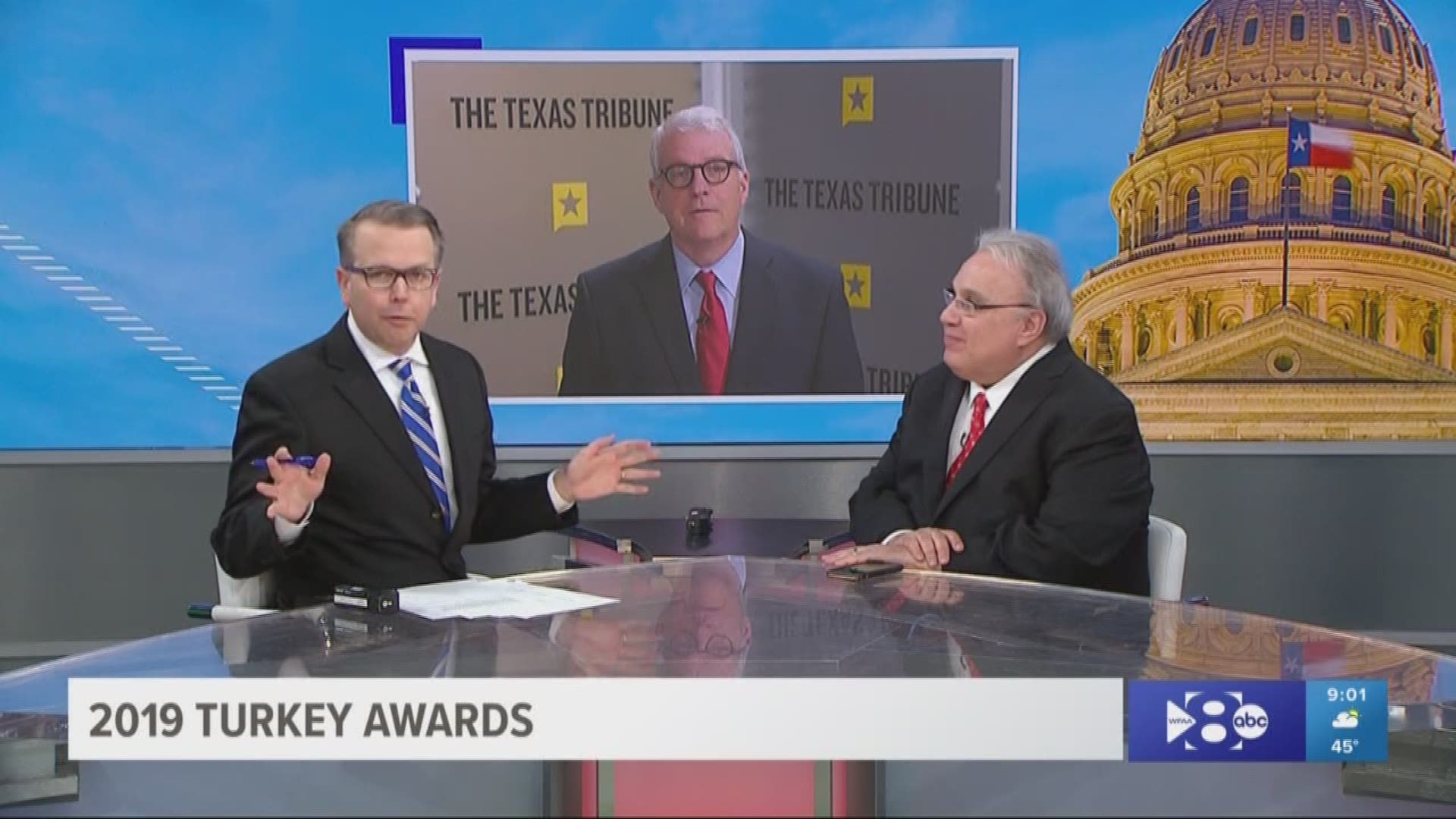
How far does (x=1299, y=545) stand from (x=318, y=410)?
3.21 meters

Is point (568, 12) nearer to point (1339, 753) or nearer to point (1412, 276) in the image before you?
point (1412, 276)

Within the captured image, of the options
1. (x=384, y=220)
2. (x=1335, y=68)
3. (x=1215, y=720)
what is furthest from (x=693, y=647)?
(x=1335, y=68)

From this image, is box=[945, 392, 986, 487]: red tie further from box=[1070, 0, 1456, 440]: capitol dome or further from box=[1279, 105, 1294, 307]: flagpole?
box=[1279, 105, 1294, 307]: flagpole

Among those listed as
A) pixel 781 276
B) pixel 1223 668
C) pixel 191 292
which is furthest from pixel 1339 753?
pixel 191 292

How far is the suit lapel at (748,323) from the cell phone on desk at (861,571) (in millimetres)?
2088

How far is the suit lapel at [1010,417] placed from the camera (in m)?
2.69

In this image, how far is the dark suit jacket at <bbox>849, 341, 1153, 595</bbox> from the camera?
100 inches

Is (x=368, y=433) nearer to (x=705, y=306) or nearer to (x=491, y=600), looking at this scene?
(x=491, y=600)

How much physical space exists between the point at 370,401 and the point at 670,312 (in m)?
1.79

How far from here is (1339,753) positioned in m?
1.14

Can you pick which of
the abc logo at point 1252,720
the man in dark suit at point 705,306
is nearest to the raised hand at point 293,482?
the abc logo at point 1252,720

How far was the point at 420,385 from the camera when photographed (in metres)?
2.80

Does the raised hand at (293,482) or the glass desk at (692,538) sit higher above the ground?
the raised hand at (293,482)

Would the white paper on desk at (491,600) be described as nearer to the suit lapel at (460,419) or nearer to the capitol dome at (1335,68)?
the suit lapel at (460,419)
